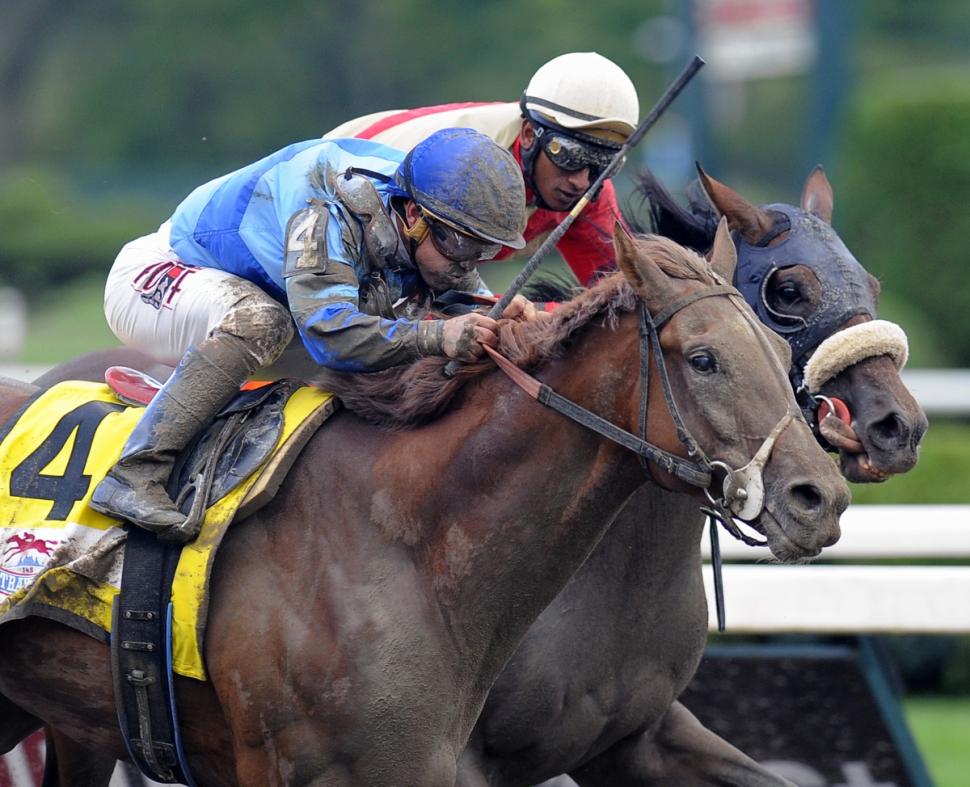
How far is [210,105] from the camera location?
37656 millimetres

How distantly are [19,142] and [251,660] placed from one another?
37873mm

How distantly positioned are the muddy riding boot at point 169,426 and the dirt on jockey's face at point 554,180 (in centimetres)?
117

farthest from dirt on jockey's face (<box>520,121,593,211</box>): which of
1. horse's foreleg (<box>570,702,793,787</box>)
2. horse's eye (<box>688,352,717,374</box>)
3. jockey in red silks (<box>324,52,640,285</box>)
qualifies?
horse's foreleg (<box>570,702,793,787</box>)

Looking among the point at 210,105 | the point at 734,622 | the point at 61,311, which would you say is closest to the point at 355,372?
the point at 734,622

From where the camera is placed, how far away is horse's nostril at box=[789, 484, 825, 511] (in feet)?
10.3

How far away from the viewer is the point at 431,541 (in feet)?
11.8

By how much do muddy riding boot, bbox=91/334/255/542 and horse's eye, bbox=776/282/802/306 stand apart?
4.72 feet

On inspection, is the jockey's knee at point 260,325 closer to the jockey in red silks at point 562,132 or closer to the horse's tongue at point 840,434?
the jockey in red silks at point 562,132

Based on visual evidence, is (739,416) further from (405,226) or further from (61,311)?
(61,311)

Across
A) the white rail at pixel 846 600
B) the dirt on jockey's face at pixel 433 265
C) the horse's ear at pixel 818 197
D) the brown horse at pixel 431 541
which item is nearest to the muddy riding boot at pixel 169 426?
the brown horse at pixel 431 541

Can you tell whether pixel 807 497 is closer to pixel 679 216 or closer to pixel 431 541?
pixel 431 541

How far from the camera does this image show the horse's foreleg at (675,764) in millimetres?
4215

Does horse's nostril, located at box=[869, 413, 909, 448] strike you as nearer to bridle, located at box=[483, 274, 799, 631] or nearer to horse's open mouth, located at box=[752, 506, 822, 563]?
bridle, located at box=[483, 274, 799, 631]

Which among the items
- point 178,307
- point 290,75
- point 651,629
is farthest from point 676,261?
point 290,75
